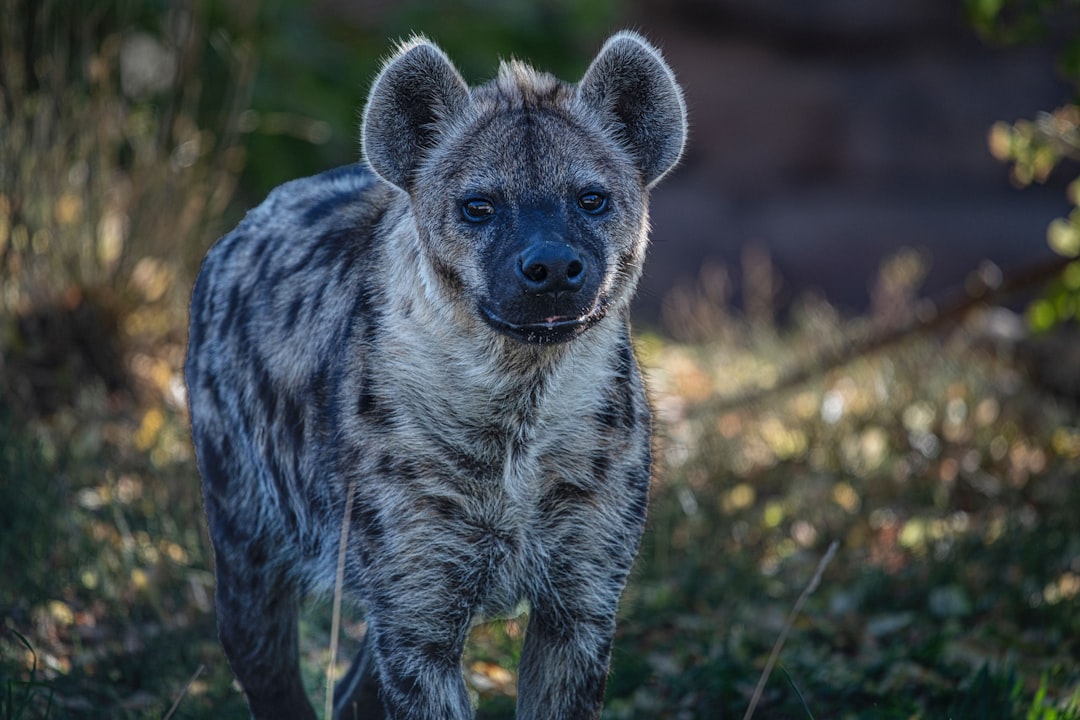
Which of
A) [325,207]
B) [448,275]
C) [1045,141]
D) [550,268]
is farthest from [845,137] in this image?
[550,268]

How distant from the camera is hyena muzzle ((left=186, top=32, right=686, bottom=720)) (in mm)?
2314

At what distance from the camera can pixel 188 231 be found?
4.97 metres

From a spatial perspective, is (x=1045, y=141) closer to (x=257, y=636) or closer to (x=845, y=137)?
(x=257, y=636)

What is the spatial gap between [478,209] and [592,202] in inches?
8.2

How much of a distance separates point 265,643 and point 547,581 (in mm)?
733

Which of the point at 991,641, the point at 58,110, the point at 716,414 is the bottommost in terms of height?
the point at 716,414

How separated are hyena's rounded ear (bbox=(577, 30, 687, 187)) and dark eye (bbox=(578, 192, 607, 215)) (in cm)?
18

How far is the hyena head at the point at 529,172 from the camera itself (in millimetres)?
2268

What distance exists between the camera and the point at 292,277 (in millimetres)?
2818

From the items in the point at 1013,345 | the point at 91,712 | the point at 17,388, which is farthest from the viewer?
the point at 1013,345

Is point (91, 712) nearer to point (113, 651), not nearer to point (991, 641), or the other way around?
point (113, 651)

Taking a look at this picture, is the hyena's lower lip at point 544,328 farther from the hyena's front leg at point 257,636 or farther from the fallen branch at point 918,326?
the fallen branch at point 918,326

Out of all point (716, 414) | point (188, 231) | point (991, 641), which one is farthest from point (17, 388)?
point (991, 641)

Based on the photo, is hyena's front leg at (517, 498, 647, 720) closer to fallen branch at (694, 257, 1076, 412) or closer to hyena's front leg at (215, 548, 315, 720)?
hyena's front leg at (215, 548, 315, 720)
